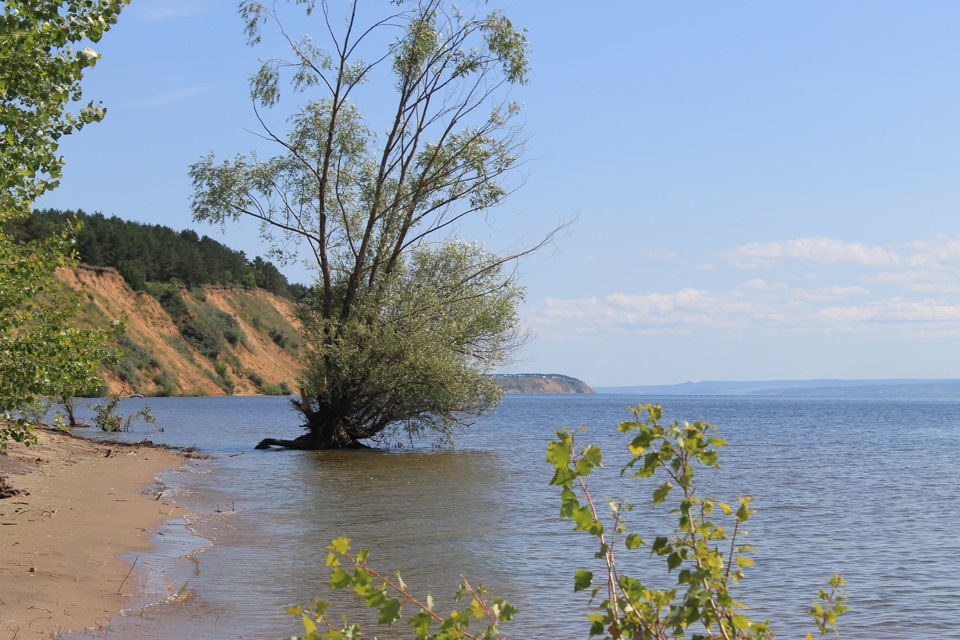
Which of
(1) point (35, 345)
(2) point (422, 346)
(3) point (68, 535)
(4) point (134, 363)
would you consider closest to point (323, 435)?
(2) point (422, 346)

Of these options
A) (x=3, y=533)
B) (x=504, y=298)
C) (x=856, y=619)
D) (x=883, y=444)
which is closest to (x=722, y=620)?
(x=856, y=619)

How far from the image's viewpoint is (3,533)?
11.8m

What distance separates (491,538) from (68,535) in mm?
6243

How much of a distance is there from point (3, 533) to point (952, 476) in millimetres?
26212

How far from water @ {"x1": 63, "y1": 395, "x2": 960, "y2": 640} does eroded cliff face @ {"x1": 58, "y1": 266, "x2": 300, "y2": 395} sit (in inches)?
2501

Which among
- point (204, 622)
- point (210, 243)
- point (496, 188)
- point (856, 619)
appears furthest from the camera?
point (210, 243)

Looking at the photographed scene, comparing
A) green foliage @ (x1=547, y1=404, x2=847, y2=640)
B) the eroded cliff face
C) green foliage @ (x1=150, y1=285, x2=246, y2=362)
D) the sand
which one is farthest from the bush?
green foliage @ (x1=150, y1=285, x2=246, y2=362)

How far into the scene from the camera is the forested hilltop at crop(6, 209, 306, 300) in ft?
351

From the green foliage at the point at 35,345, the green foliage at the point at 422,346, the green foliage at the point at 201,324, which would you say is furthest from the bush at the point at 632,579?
the green foliage at the point at 201,324

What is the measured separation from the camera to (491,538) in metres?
15.5

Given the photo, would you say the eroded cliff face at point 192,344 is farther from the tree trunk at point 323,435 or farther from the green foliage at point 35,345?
the green foliage at point 35,345

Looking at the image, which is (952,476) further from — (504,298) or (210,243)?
(210,243)

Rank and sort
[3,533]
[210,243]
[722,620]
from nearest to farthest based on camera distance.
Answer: [722,620] < [3,533] < [210,243]

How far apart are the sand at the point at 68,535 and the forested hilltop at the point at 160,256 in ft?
236
